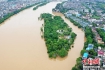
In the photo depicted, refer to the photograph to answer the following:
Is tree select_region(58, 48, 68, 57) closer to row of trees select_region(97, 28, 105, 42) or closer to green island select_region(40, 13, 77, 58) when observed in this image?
green island select_region(40, 13, 77, 58)


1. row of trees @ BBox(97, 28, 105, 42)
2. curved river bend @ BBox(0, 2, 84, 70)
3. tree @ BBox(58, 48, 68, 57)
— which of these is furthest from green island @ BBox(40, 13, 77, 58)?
row of trees @ BBox(97, 28, 105, 42)

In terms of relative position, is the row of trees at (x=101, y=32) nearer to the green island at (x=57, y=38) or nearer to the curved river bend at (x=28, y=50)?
the curved river bend at (x=28, y=50)

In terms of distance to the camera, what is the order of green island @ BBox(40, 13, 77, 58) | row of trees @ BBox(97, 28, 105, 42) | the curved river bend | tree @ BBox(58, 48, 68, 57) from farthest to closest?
1. row of trees @ BBox(97, 28, 105, 42)
2. green island @ BBox(40, 13, 77, 58)
3. tree @ BBox(58, 48, 68, 57)
4. the curved river bend

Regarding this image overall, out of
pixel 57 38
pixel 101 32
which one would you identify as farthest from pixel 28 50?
pixel 101 32

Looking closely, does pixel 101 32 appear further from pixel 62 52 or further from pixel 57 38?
pixel 62 52

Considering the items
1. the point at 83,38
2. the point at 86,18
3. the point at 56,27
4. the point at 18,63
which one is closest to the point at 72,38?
the point at 83,38

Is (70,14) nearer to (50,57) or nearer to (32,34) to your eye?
(32,34)
